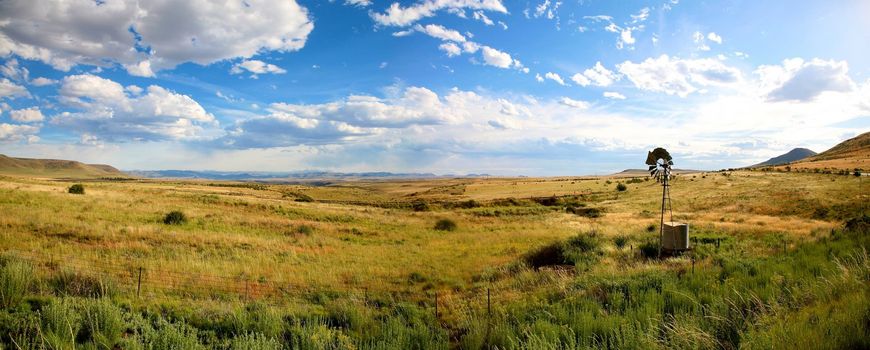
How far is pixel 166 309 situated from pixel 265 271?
8.71 m

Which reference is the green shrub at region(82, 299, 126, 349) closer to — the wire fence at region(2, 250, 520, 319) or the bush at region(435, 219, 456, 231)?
the wire fence at region(2, 250, 520, 319)

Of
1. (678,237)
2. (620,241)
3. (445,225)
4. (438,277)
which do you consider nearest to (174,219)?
(438,277)

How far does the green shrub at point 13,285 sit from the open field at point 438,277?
0.20m

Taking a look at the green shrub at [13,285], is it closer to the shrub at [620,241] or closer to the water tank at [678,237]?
the shrub at [620,241]

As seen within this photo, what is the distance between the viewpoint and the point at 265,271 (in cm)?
1741

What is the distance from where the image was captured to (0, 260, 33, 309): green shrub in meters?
7.82

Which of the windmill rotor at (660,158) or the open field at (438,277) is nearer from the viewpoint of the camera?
the open field at (438,277)

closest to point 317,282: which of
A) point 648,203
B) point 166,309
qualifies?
point 166,309

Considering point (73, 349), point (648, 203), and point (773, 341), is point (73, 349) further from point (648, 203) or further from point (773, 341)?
point (648, 203)

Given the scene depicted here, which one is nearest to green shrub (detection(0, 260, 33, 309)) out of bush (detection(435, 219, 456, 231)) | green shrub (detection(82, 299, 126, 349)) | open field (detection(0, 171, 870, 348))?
open field (detection(0, 171, 870, 348))

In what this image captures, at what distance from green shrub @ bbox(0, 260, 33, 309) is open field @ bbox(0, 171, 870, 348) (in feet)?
0.64

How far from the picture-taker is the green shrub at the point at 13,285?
7.82 metres

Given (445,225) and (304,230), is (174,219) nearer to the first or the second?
(304,230)

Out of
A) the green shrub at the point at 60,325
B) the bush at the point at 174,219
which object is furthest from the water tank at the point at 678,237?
the bush at the point at 174,219
